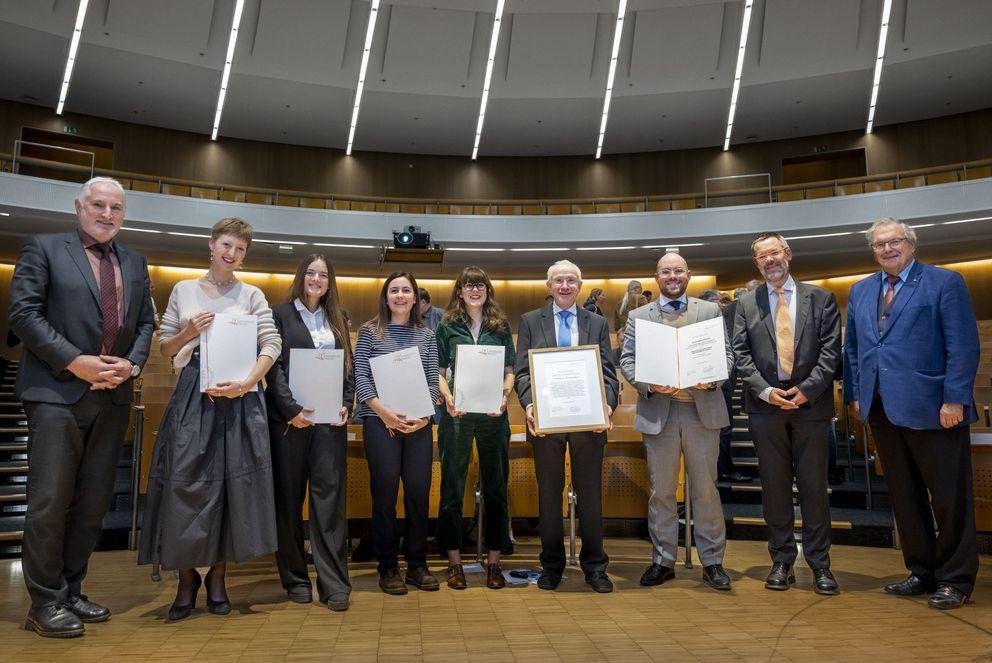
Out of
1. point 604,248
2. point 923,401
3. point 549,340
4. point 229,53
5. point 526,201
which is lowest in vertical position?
point 923,401

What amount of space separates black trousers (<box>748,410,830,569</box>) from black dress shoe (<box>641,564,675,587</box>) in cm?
48

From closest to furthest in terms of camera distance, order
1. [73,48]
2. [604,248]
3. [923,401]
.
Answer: [923,401] < [73,48] < [604,248]

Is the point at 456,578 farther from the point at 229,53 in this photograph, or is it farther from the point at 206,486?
the point at 229,53

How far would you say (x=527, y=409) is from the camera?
3.16 meters

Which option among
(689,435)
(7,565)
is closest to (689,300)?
(689,435)

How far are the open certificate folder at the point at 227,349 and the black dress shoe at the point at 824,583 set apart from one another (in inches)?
98.8

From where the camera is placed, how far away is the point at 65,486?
7.87ft

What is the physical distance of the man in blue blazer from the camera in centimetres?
273

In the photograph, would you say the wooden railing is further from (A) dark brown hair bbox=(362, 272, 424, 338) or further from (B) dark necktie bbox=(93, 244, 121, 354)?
(A) dark brown hair bbox=(362, 272, 424, 338)

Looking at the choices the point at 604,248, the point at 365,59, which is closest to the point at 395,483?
the point at 604,248

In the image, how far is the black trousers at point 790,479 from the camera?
2984mm

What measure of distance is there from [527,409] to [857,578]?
1758 millimetres

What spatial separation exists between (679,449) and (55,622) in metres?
2.55

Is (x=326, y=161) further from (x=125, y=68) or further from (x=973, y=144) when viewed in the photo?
(x=973, y=144)
